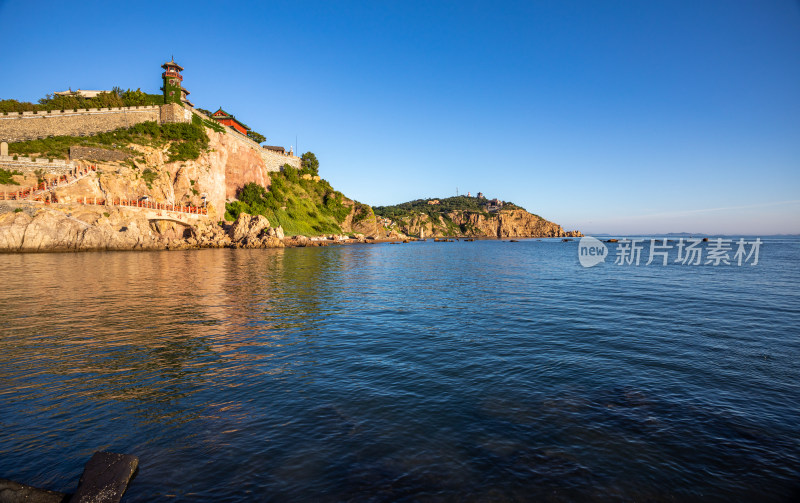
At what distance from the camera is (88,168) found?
56.6m

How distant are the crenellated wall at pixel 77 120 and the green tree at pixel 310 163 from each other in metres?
52.4

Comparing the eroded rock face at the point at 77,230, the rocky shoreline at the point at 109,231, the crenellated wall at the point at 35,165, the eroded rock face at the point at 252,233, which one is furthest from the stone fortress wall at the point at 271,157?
the eroded rock face at the point at 77,230

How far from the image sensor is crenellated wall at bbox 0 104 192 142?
63875 millimetres

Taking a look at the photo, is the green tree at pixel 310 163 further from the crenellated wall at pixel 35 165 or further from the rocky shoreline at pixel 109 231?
→ the crenellated wall at pixel 35 165

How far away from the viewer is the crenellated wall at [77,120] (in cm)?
6388

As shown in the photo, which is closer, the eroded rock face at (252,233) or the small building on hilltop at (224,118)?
the eroded rock face at (252,233)

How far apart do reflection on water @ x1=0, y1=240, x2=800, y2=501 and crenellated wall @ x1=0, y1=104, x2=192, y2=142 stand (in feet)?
218

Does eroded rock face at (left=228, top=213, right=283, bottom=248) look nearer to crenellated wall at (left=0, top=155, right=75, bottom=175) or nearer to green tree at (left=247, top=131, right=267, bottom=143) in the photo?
crenellated wall at (left=0, top=155, right=75, bottom=175)

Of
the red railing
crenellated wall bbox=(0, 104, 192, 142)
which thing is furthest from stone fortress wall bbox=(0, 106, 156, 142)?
the red railing

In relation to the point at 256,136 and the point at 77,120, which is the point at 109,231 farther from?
the point at 256,136

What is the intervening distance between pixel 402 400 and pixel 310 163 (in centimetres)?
12733

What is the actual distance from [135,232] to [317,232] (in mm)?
52465

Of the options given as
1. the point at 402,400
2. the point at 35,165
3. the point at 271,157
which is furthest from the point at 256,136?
the point at 402,400

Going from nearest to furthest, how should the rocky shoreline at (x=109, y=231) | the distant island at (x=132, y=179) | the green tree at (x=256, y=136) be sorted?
the rocky shoreline at (x=109, y=231) → the distant island at (x=132, y=179) → the green tree at (x=256, y=136)
